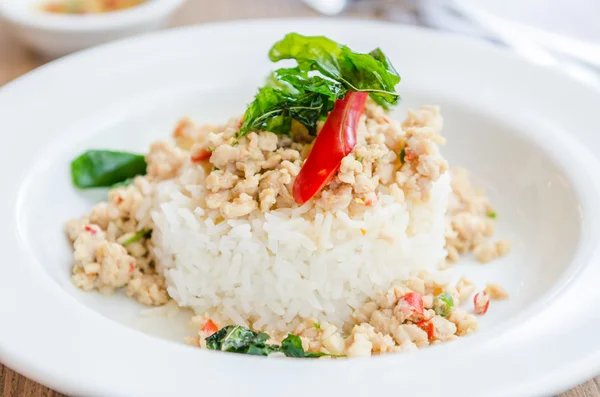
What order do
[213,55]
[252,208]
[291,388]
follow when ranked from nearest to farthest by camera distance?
[291,388] → [252,208] → [213,55]

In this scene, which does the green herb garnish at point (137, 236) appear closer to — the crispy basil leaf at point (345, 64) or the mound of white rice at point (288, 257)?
the mound of white rice at point (288, 257)

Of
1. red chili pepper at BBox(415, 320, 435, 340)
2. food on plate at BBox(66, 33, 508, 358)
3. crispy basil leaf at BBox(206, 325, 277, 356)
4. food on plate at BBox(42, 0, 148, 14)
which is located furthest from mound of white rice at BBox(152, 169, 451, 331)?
food on plate at BBox(42, 0, 148, 14)

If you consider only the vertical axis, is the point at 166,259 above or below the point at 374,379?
below

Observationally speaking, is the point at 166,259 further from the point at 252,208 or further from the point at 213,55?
the point at 213,55

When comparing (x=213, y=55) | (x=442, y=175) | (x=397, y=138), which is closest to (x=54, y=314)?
(x=397, y=138)

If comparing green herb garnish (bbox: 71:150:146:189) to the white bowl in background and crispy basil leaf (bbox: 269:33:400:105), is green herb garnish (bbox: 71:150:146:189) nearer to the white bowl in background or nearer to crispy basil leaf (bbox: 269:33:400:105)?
crispy basil leaf (bbox: 269:33:400:105)

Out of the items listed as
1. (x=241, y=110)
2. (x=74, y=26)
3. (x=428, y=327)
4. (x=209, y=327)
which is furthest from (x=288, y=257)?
(x=74, y=26)
